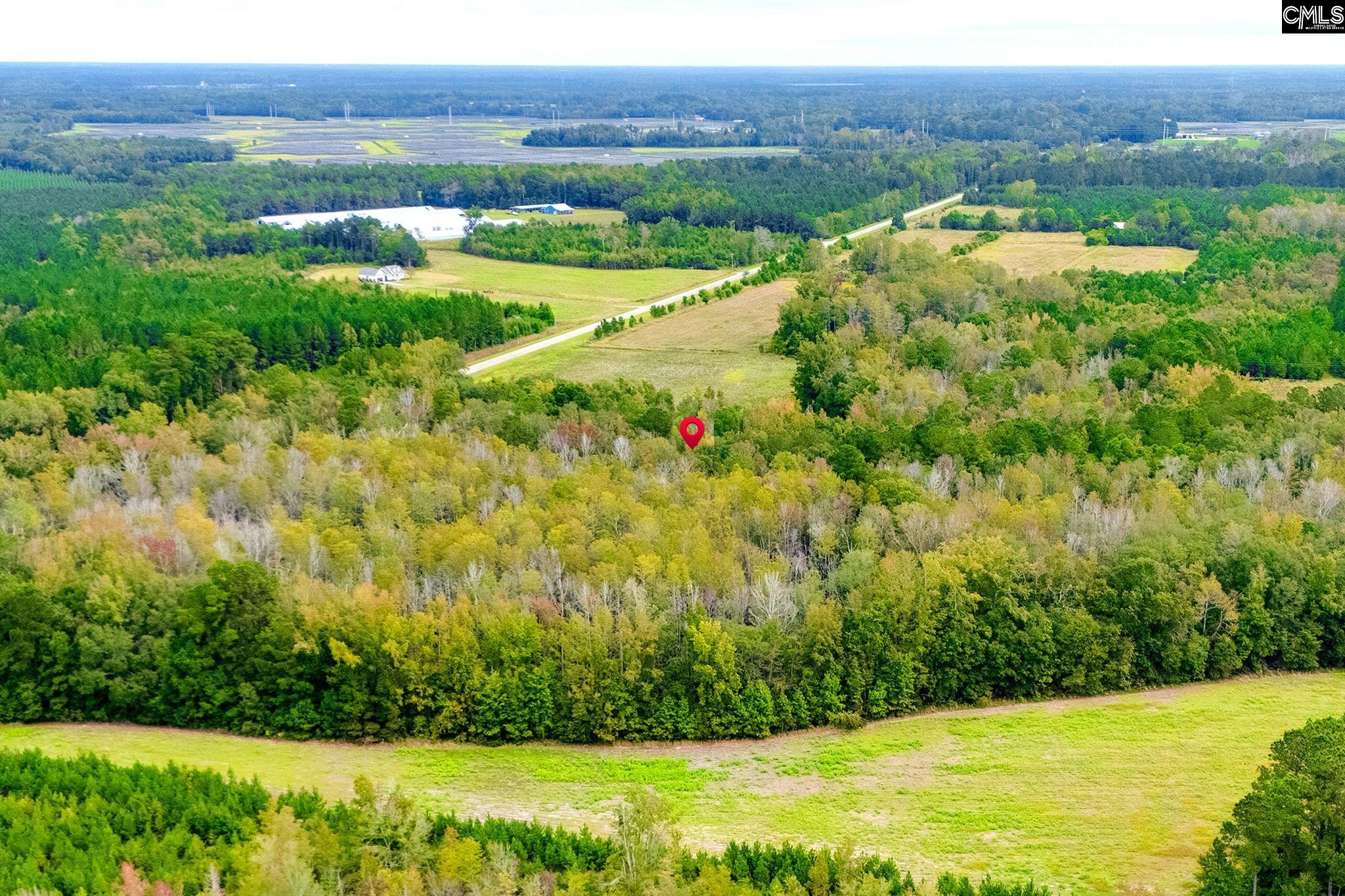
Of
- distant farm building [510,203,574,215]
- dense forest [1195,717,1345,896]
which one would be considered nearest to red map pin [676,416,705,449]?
dense forest [1195,717,1345,896]

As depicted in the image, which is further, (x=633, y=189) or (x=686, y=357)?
(x=633, y=189)

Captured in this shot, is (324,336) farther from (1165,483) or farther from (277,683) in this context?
(1165,483)

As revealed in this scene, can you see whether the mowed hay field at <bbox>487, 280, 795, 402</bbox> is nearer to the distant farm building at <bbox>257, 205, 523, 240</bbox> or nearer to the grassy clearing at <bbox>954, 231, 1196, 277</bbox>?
the grassy clearing at <bbox>954, 231, 1196, 277</bbox>

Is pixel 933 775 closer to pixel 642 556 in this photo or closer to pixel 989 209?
pixel 642 556

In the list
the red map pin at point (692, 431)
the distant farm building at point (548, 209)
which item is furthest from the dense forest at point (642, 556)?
the distant farm building at point (548, 209)

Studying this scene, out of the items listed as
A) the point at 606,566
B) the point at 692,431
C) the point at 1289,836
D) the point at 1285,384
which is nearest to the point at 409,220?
the point at 692,431

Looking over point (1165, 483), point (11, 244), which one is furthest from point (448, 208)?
point (1165, 483)
